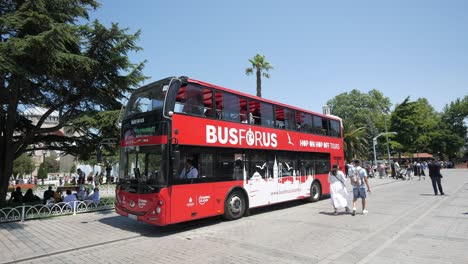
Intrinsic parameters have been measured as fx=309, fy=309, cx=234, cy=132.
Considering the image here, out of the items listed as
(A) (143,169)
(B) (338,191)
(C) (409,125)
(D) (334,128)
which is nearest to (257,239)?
(A) (143,169)

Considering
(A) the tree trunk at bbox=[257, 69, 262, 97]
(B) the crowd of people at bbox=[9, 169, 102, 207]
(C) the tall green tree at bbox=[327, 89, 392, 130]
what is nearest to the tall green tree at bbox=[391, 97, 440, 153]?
(C) the tall green tree at bbox=[327, 89, 392, 130]

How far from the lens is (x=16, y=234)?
8.73m

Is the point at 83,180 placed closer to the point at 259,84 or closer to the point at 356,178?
the point at 259,84

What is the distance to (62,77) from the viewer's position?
1343 cm

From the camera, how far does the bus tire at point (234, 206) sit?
9.84 meters

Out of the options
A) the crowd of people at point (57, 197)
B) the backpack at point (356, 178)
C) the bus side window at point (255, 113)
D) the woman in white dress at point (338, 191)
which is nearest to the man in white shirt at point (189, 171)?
the bus side window at point (255, 113)

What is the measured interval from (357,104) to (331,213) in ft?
236

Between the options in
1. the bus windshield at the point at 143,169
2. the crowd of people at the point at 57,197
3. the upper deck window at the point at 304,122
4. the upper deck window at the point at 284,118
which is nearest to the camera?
the bus windshield at the point at 143,169

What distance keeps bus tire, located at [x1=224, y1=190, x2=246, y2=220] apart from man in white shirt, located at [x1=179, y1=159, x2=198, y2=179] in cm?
165

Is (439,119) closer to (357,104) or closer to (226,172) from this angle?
(357,104)

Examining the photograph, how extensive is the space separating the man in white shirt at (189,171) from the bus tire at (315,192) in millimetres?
7204

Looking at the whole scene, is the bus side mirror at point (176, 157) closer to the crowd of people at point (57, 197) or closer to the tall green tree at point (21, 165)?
the crowd of people at point (57, 197)

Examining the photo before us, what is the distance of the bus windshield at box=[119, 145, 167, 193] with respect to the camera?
26.3 ft

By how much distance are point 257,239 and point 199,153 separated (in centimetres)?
292
